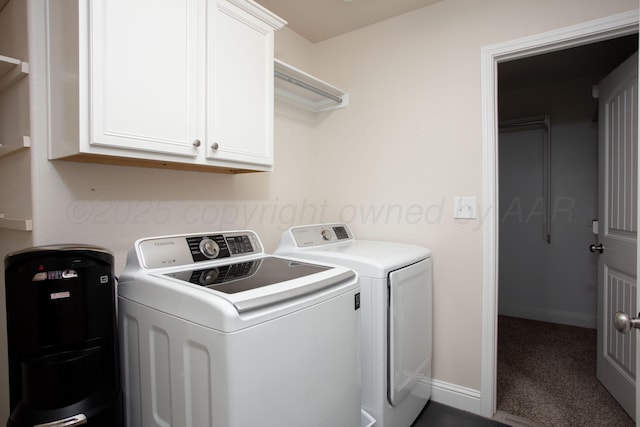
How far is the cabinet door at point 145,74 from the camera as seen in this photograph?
45.7 inches

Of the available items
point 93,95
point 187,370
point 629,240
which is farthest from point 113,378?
point 629,240

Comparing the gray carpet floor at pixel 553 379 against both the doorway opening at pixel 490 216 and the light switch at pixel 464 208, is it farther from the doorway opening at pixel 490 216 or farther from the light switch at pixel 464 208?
the light switch at pixel 464 208

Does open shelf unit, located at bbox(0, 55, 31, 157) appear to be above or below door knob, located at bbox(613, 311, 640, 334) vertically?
above

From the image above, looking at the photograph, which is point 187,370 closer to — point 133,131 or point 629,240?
point 133,131

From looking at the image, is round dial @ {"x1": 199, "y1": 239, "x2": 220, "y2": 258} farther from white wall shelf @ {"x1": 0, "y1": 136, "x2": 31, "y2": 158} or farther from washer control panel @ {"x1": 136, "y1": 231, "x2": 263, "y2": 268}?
white wall shelf @ {"x1": 0, "y1": 136, "x2": 31, "y2": 158}

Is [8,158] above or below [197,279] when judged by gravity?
above

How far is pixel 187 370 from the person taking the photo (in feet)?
3.37

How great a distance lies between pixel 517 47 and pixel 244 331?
6.74 feet

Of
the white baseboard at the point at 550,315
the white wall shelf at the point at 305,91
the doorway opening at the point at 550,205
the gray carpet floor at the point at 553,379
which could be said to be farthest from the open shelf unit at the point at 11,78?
the white baseboard at the point at 550,315

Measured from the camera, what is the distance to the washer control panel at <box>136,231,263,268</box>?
136cm

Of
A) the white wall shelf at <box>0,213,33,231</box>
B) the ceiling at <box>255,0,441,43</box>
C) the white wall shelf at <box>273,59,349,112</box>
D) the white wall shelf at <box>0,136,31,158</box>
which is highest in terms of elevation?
the ceiling at <box>255,0,441,43</box>

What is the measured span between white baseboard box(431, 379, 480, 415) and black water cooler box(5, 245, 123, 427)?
1.81 metres

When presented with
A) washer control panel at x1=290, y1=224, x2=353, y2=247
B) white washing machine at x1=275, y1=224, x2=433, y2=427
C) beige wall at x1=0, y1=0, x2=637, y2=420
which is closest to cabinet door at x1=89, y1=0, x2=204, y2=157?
beige wall at x1=0, y1=0, x2=637, y2=420

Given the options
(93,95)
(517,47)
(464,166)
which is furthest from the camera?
(464,166)
